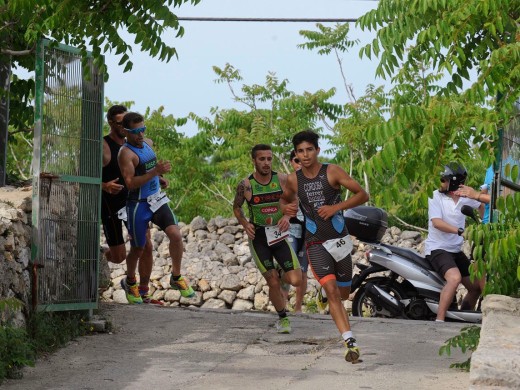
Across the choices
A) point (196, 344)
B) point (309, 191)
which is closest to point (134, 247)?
point (196, 344)

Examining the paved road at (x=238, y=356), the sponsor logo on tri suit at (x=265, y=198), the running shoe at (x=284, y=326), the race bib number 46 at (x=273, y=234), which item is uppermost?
the sponsor logo on tri suit at (x=265, y=198)

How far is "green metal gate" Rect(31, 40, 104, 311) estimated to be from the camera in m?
10.2

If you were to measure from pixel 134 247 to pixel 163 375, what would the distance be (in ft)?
12.5

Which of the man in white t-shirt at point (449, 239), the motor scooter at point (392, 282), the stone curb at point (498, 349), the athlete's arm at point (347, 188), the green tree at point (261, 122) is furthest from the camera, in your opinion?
the green tree at point (261, 122)

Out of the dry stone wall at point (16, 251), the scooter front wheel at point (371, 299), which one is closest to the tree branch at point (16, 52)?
the dry stone wall at point (16, 251)

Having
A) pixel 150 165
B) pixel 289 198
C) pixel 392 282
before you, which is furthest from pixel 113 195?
pixel 392 282

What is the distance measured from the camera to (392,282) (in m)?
13.5

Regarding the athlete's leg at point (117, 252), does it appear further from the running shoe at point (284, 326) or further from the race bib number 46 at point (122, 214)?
the running shoe at point (284, 326)

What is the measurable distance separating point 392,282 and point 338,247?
405 cm

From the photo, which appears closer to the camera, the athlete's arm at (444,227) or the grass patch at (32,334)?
the grass patch at (32,334)

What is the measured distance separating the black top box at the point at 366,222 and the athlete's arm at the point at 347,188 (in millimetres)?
3948

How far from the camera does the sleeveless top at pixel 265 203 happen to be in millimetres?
11172

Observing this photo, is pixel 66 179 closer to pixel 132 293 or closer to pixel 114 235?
pixel 114 235

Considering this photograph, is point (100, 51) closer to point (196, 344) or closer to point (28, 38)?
point (28, 38)
